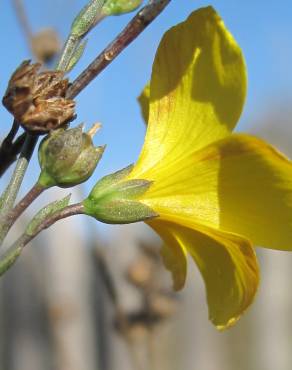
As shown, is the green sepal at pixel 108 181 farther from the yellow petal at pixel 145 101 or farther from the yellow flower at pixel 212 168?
the yellow petal at pixel 145 101

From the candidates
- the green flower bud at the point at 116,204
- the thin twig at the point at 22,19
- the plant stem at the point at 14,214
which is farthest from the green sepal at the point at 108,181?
the thin twig at the point at 22,19

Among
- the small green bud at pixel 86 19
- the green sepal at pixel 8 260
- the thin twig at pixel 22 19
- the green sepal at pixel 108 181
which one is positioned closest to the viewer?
the green sepal at pixel 8 260

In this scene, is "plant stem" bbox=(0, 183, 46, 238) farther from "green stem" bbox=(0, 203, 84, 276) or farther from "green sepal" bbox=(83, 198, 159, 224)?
"green sepal" bbox=(83, 198, 159, 224)

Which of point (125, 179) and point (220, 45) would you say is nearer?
point (220, 45)

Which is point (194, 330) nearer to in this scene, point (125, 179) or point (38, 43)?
point (38, 43)

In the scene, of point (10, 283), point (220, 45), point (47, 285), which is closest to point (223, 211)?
point (220, 45)
